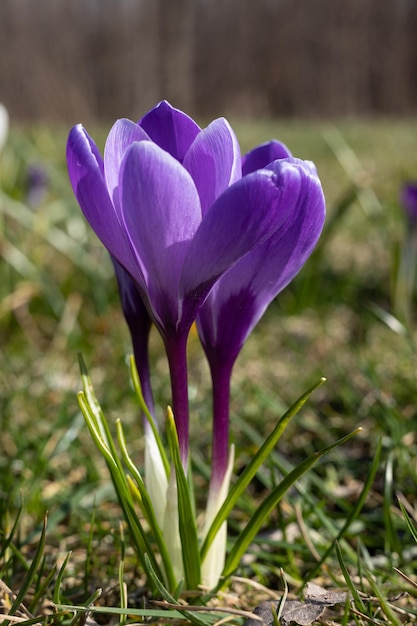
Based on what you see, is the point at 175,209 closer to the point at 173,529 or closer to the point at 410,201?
the point at 173,529

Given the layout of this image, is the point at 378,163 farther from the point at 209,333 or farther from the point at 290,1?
the point at 290,1

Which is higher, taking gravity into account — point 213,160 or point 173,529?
point 213,160

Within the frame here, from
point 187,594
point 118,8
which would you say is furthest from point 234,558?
point 118,8

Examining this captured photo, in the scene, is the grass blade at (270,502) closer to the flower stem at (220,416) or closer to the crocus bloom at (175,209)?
the flower stem at (220,416)

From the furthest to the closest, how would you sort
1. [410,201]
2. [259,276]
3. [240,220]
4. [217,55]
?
[217,55]
[410,201]
[259,276]
[240,220]

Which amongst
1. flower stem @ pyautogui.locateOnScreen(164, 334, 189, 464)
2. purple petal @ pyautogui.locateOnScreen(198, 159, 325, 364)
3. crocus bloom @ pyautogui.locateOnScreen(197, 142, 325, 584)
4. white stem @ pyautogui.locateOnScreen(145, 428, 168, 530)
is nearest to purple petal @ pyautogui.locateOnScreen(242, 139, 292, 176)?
crocus bloom @ pyautogui.locateOnScreen(197, 142, 325, 584)

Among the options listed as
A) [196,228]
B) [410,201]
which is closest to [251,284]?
[196,228]

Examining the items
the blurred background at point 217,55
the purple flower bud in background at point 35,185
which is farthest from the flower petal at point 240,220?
the blurred background at point 217,55
